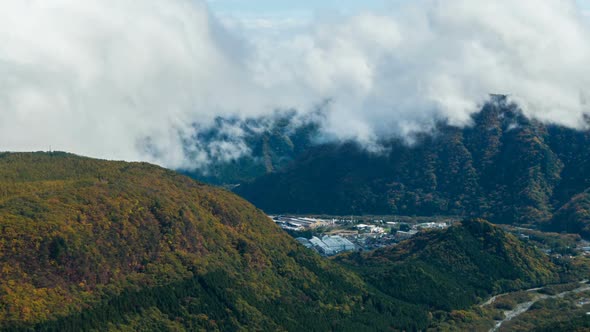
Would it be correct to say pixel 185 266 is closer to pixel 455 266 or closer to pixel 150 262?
pixel 150 262

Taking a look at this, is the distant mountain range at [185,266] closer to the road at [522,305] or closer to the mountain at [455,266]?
the mountain at [455,266]

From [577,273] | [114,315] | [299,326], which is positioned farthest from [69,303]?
[577,273]

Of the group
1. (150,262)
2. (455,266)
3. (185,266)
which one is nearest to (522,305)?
(455,266)

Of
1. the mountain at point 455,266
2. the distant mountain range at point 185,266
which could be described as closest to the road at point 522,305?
the mountain at point 455,266

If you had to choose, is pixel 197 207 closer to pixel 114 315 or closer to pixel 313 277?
pixel 313 277

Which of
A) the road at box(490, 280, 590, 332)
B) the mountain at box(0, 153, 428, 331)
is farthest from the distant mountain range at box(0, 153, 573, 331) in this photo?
the road at box(490, 280, 590, 332)
